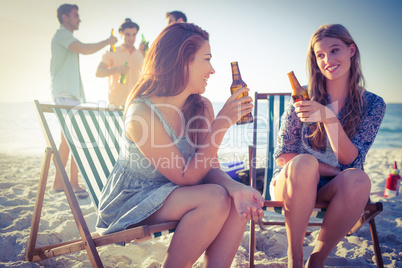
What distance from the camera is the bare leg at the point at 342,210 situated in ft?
5.24

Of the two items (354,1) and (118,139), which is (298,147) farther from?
(354,1)

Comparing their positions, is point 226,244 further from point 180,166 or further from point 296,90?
point 296,90

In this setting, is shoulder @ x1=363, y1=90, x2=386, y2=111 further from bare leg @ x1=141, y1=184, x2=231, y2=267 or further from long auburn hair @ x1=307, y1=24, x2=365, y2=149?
bare leg @ x1=141, y1=184, x2=231, y2=267

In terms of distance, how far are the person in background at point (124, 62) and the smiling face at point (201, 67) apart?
8.28ft

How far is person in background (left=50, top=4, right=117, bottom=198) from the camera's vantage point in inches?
143

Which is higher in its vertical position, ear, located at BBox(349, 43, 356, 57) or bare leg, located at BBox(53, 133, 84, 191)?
ear, located at BBox(349, 43, 356, 57)

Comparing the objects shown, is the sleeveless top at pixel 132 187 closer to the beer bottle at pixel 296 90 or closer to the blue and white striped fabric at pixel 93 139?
the blue and white striped fabric at pixel 93 139

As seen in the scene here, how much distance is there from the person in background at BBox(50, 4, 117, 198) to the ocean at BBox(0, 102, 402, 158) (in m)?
5.40

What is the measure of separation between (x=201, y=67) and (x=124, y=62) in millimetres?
2697

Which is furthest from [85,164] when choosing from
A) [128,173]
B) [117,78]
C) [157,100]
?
[117,78]

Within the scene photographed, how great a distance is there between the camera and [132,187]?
169 centimetres

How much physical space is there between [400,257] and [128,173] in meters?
2.11


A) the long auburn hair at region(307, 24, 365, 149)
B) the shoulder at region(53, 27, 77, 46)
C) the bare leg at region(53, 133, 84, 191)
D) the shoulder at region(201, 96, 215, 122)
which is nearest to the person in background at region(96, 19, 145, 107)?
the shoulder at region(53, 27, 77, 46)

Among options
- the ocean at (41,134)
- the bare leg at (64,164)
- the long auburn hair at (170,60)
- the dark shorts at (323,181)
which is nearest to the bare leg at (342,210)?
the dark shorts at (323,181)
